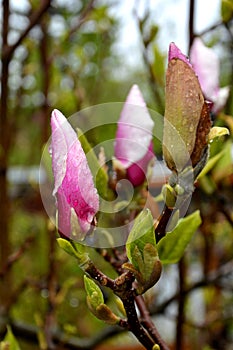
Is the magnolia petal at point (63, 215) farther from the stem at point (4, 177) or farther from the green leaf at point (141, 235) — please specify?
the stem at point (4, 177)

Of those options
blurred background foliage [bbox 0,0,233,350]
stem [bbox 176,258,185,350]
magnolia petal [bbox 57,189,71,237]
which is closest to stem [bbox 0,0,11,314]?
blurred background foliage [bbox 0,0,233,350]

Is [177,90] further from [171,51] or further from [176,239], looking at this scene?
[176,239]

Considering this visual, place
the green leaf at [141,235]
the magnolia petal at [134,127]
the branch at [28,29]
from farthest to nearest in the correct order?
the branch at [28,29], the magnolia petal at [134,127], the green leaf at [141,235]

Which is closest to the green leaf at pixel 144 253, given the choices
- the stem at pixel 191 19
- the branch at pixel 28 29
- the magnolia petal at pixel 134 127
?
the magnolia petal at pixel 134 127

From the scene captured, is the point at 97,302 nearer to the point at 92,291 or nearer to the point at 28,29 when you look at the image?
the point at 92,291

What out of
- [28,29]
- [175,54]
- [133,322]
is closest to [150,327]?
[133,322]

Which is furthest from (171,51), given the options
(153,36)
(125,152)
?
(153,36)
